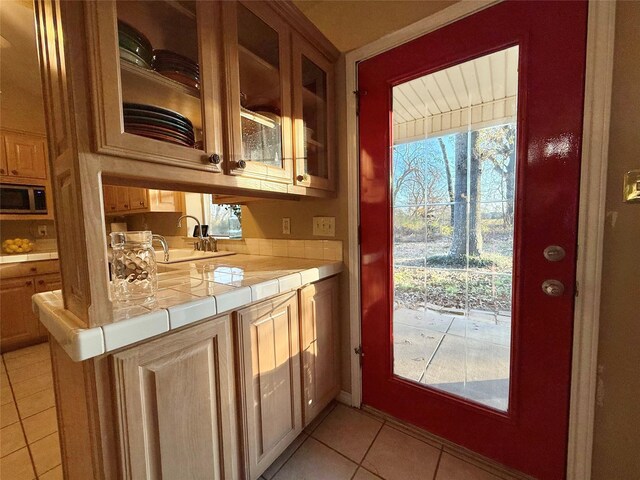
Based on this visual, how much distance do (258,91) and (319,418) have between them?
179 cm

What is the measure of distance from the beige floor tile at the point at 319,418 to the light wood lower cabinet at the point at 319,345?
0.10 m

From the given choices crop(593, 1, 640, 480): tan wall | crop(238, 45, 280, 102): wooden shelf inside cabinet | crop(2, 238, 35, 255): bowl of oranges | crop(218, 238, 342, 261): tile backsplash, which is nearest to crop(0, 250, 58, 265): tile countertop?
crop(2, 238, 35, 255): bowl of oranges

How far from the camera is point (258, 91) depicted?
3.91 feet

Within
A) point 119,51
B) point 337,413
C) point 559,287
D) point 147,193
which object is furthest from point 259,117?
point 147,193

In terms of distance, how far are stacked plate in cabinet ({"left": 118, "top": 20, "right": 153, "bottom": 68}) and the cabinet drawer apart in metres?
2.41

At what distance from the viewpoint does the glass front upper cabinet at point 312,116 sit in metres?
1.30

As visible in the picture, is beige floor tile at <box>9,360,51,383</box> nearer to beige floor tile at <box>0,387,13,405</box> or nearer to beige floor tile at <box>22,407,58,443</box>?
beige floor tile at <box>0,387,13,405</box>

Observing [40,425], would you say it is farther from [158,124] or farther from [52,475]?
[158,124]

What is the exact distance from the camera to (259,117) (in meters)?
1.17

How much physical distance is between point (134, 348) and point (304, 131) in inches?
46.7

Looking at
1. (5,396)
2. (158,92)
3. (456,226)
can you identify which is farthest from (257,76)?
(5,396)

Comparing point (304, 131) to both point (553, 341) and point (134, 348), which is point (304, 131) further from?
point (553, 341)

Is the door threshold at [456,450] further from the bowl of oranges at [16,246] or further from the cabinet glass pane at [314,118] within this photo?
the bowl of oranges at [16,246]

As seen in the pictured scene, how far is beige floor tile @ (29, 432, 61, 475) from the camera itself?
1.26m
